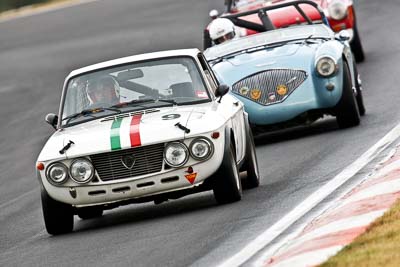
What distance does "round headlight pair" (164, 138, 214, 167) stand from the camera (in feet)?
32.3

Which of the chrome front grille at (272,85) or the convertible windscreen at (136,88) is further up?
the convertible windscreen at (136,88)

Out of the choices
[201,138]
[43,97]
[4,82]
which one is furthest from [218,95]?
[4,82]

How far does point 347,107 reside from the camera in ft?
46.3

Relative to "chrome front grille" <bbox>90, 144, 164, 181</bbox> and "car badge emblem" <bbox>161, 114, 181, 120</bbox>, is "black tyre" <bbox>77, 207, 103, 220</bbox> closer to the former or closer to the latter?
"chrome front grille" <bbox>90, 144, 164, 181</bbox>

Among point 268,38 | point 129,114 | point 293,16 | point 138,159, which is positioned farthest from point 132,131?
point 293,16

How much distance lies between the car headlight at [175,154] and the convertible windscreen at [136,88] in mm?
971

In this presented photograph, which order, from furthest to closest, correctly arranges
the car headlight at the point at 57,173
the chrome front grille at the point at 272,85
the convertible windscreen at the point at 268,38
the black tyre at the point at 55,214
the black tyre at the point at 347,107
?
1. the convertible windscreen at the point at 268,38
2. the black tyre at the point at 347,107
3. the chrome front grille at the point at 272,85
4. the black tyre at the point at 55,214
5. the car headlight at the point at 57,173

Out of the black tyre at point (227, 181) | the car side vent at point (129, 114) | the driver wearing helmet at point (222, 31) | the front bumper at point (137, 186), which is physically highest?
the car side vent at point (129, 114)

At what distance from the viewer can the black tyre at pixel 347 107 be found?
14.1 meters

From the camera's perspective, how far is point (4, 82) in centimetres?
2789

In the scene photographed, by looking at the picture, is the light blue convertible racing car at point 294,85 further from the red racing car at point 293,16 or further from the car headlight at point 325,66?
the red racing car at point 293,16

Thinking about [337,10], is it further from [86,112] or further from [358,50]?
[86,112]

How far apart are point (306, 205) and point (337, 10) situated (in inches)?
411

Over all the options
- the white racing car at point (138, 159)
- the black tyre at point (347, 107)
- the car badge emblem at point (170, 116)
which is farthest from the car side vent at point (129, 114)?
the black tyre at point (347, 107)
